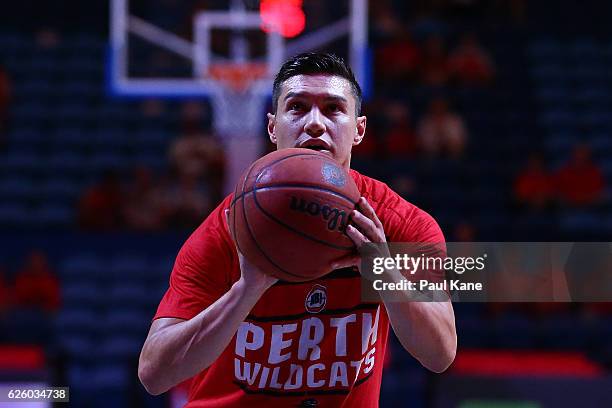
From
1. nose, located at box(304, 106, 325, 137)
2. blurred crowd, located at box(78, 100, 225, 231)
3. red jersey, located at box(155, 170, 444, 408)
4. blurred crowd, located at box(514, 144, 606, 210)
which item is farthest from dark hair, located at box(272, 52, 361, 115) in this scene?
blurred crowd, located at box(514, 144, 606, 210)

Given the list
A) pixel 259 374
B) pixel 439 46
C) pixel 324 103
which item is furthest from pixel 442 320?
pixel 439 46

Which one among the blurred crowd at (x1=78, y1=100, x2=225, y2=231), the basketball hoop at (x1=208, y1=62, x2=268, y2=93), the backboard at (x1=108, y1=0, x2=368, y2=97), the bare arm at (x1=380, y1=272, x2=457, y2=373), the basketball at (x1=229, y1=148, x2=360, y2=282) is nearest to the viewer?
the basketball at (x1=229, y1=148, x2=360, y2=282)

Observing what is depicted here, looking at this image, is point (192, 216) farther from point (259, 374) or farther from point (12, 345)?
point (259, 374)

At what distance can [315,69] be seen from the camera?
2645 millimetres

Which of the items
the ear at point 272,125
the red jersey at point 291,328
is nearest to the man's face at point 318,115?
the ear at point 272,125

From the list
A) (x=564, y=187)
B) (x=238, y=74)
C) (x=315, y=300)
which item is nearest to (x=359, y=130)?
(x=315, y=300)

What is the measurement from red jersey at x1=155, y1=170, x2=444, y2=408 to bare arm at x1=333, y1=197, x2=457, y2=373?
0.24m

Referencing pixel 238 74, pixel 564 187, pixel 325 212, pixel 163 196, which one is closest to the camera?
pixel 325 212

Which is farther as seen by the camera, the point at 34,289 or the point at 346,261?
the point at 34,289

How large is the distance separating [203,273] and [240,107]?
549cm

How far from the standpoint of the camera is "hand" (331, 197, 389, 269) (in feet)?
7.04

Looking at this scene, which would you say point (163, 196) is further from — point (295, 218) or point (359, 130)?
point (295, 218)

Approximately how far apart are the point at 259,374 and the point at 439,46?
8.85 metres

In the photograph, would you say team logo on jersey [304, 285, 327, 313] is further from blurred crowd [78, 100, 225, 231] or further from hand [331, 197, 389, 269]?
blurred crowd [78, 100, 225, 231]
